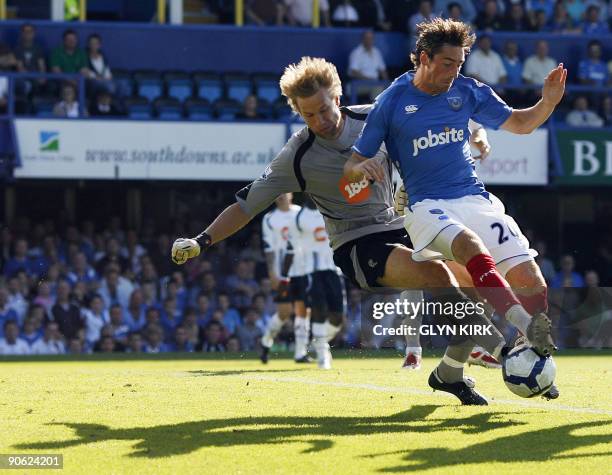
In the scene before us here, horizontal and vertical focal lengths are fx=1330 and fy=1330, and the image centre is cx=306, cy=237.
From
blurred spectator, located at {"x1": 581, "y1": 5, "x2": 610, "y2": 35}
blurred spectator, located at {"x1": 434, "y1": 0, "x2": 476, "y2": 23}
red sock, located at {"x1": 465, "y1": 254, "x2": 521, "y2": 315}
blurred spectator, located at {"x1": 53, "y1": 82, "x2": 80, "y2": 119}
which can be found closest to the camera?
red sock, located at {"x1": 465, "y1": 254, "x2": 521, "y2": 315}

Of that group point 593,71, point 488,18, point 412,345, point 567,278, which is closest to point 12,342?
point 412,345

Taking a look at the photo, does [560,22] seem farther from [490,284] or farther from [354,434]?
[354,434]

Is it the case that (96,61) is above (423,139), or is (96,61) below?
above

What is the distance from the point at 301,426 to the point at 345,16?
18440 millimetres

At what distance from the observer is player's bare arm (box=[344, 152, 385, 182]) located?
7.75 m

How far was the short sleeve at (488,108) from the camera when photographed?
8.33 m

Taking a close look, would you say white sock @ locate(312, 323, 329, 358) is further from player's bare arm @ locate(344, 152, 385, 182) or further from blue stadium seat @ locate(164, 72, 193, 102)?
blue stadium seat @ locate(164, 72, 193, 102)

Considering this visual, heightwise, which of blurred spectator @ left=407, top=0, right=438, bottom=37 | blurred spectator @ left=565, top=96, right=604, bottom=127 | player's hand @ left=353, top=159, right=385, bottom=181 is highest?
blurred spectator @ left=407, top=0, right=438, bottom=37

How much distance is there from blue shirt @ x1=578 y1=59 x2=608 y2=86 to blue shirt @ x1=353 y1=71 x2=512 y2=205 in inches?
660

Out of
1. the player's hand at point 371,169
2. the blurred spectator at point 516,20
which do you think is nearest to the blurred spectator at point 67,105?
the blurred spectator at point 516,20

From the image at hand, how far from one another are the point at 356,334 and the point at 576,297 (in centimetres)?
374

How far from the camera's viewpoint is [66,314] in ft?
66.0

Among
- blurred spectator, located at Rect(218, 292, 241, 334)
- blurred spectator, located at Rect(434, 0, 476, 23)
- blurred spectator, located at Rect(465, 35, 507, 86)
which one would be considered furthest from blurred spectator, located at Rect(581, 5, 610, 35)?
blurred spectator, located at Rect(218, 292, 241, 334)

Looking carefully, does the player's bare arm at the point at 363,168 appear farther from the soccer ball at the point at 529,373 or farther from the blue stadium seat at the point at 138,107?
the blue stadium seat at the point at 138,107
